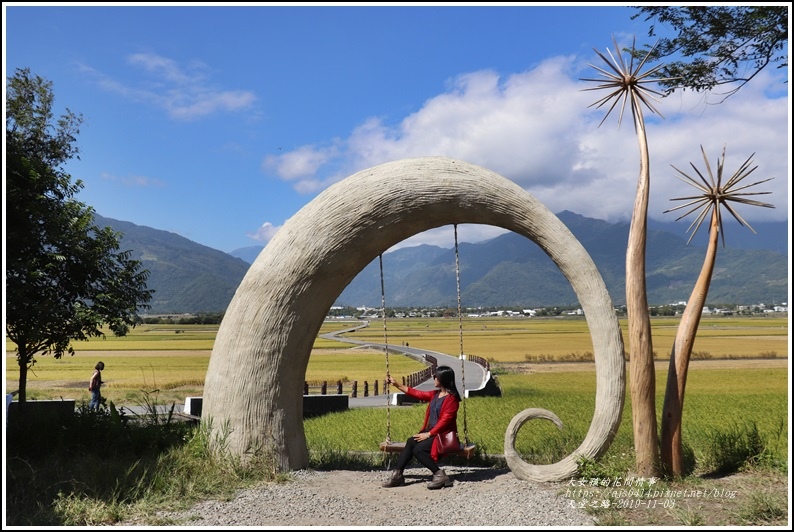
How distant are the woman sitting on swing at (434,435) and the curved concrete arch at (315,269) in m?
0.89

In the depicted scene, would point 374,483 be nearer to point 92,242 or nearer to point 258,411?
point 258,411

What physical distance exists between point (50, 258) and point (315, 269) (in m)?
6.49

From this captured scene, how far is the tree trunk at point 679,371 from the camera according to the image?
21.2ft

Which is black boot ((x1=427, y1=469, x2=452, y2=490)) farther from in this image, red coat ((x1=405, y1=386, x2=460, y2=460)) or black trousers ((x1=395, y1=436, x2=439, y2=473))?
red coat ((x1=405, y1=386, x2=460, y2=460))

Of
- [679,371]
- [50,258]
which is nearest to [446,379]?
[679,371]

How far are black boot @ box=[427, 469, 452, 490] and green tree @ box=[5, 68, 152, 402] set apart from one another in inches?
263

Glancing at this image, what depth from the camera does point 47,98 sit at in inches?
495

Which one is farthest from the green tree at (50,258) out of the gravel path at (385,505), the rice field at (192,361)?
the gravel path at (385,505)

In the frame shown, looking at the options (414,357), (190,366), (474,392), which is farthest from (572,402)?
(414,357)

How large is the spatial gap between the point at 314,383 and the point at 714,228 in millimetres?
19350

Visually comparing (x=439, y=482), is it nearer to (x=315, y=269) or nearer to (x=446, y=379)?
(x=446, y=379)

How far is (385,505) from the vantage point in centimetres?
570

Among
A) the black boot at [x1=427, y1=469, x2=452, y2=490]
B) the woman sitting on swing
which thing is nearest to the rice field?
the woman sitting on swing

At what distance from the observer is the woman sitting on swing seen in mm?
6270
